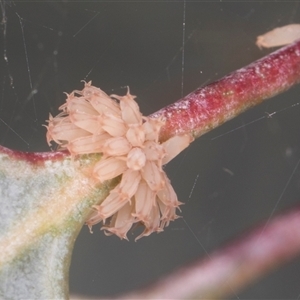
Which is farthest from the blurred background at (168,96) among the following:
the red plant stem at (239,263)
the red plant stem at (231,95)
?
the red plant stem at (231,95)

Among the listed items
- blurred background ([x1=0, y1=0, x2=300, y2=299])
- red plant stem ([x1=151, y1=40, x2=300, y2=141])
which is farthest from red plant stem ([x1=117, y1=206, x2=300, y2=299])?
red plant stem ([x1=151, y1=40, x2=300, y2=141])

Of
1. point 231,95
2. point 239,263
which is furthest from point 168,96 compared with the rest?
point 231,95

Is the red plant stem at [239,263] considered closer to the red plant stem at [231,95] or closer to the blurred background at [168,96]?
the blurred background at [168,96]

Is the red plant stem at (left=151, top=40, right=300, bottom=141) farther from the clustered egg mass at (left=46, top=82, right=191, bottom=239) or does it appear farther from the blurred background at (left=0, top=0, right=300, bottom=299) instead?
the blurred background at (left=0, top=0, right=300, bottom=299)

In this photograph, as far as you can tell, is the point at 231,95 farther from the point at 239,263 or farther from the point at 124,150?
the point at 239,263

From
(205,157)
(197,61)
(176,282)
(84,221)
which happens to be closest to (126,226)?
(84,221)
